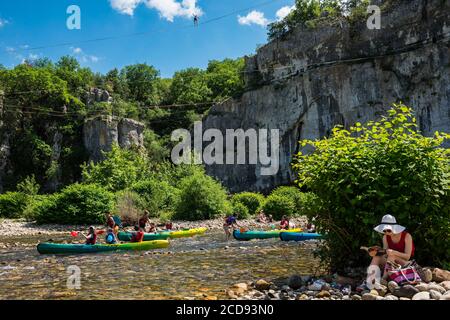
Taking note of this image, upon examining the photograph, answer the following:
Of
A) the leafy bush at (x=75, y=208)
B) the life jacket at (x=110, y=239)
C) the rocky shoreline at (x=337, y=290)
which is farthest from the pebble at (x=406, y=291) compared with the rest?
the leafy bush at (x=75, y=208)

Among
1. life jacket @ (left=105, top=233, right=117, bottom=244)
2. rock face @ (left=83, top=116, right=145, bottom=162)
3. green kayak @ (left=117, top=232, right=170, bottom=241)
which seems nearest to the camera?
life jacket @ (left=105, top=233, right=117, bottom=244)

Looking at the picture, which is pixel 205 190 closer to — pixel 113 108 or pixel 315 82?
pixel 315 82

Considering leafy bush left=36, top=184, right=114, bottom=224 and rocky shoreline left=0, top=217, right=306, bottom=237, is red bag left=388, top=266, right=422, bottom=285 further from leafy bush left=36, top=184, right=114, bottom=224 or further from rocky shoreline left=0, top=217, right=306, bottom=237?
leafy bush left=36, top=184, right=114, bottom=224

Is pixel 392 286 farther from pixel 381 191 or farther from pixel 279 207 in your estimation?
pixel 279 207

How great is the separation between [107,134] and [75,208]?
2275 cm

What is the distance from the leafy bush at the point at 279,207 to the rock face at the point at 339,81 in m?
13.4

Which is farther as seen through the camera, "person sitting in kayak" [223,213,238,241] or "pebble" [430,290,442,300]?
"person sitting in kayak" [223,213,238,241]

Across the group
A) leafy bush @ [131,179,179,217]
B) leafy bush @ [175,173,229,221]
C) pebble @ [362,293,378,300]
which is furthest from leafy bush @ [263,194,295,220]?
pebble @ [362,293,378,300]

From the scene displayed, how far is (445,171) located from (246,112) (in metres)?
43.7

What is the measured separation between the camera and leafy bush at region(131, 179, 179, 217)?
34.7 metres

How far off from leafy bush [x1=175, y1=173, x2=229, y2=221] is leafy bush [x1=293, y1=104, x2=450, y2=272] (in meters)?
24.0

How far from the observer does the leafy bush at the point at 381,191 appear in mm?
8391

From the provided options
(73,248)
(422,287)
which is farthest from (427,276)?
(73,248)

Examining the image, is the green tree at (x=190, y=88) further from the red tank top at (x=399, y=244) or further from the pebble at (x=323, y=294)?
the pebble at (x=323, y=294)
